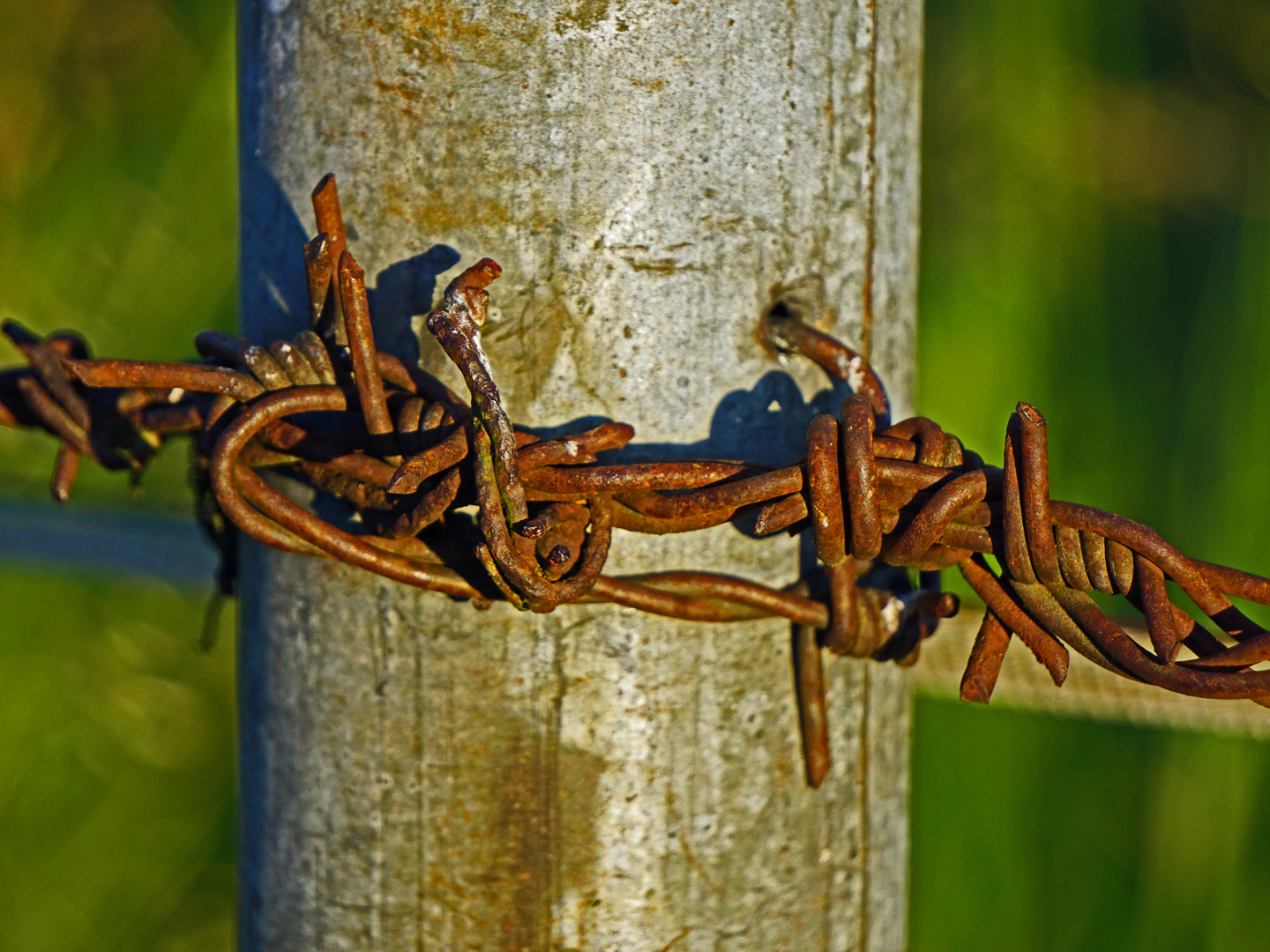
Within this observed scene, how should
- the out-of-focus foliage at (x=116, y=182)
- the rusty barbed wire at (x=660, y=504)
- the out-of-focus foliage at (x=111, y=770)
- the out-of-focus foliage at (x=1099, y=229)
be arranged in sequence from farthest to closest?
the out-of-focus foliage at (x=116, y=182)
the out-of-focus foliage at (x=111, y=770)
the out-of-focus foliage at (x=1099, y=229)
the rusty barbed wire at (x=660, y=504)

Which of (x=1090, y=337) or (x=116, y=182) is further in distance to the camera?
(x=116, y=182)

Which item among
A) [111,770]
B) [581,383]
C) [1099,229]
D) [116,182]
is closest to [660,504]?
[581,383]

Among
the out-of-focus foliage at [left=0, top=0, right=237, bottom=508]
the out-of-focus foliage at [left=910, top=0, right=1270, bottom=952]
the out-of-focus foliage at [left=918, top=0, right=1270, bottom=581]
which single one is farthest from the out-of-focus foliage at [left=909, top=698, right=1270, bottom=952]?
the out-of-focus foliage at [left=0, top=0, right=237, bottom=508]

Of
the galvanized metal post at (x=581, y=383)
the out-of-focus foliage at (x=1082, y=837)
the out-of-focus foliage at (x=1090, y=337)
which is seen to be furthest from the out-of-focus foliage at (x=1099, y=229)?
the galvanized metal post at (x=581, y=383)

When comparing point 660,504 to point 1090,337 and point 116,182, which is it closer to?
point 1090,337

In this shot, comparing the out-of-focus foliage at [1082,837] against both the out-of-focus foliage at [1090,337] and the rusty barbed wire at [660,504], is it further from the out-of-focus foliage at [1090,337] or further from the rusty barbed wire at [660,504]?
the rusty barbed wire at [660,504]

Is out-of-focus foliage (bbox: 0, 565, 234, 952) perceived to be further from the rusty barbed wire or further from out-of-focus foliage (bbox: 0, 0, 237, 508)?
the rusty barbed wire
